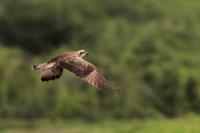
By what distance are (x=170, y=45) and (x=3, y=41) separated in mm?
3207

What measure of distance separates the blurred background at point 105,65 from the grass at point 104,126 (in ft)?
0.06

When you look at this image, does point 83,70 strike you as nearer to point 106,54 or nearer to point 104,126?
point 104,126

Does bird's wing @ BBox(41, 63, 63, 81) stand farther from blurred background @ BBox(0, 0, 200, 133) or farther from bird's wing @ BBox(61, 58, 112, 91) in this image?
blurred background @ BBox(0, 0, 200, 133)

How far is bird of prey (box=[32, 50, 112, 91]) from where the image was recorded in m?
7.32

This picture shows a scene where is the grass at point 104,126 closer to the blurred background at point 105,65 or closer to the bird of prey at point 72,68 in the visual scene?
the blurred background at point 105,65

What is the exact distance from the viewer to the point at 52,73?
752cm

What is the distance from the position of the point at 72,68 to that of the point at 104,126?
27.0ft

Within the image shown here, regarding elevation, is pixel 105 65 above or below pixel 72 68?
above

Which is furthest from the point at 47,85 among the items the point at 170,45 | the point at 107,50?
the point at 170,45

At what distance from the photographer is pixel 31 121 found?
15891mm

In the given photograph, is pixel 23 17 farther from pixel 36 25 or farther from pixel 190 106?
pixel 190 106

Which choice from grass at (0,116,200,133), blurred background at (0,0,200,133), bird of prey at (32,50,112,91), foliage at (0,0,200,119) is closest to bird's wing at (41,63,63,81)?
bird of prey at (32,50,112,91)

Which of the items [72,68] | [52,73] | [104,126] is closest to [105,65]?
[104,126]

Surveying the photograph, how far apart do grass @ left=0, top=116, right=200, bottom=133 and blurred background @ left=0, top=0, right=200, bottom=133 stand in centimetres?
2
